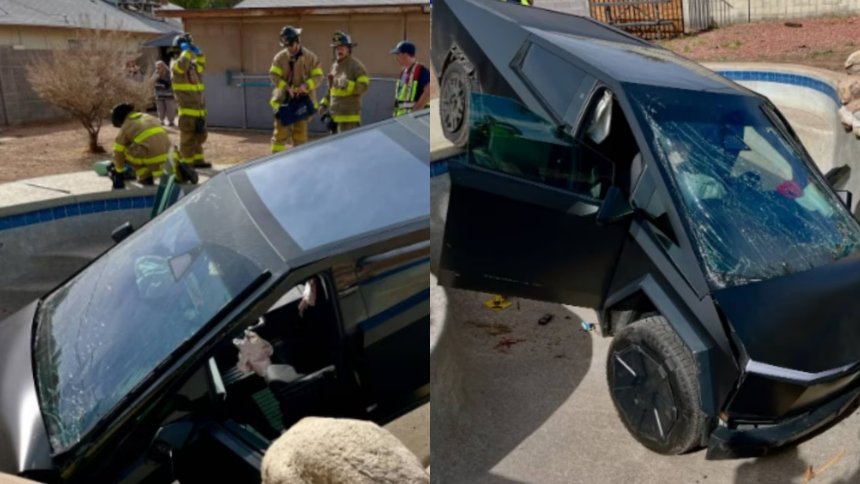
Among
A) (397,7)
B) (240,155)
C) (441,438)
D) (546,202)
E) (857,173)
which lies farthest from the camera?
(240,155)

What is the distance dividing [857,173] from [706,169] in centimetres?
42

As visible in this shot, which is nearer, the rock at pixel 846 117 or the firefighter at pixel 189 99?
the rock at pixel 846 117

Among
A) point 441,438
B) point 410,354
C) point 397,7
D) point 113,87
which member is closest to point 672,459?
point 441,438

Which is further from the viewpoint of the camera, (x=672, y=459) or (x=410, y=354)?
(x=410, y=354)

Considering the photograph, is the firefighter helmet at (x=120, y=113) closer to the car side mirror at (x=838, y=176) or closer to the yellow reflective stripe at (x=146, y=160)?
the yellow reflective stripe at (x=146, y=160)

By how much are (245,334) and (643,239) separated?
0.90 m

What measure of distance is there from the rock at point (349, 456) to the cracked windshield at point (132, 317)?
55 centimetres

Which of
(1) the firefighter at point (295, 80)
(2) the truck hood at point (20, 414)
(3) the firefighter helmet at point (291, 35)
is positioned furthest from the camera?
(1) the firefighter at point (295, 80)

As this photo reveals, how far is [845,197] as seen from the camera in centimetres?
107

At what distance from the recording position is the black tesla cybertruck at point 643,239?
2.75ft

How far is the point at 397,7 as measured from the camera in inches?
65.1

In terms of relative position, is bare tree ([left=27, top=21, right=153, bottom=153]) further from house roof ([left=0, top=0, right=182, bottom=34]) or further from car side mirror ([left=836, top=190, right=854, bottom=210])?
car side mirror ([left=836, top=190, right=854, bottom=210])

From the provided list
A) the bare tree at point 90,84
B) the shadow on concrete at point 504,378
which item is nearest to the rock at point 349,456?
the shadow on concrete at point 504,378

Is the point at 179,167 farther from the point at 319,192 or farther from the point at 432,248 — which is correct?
the point at 432,248
